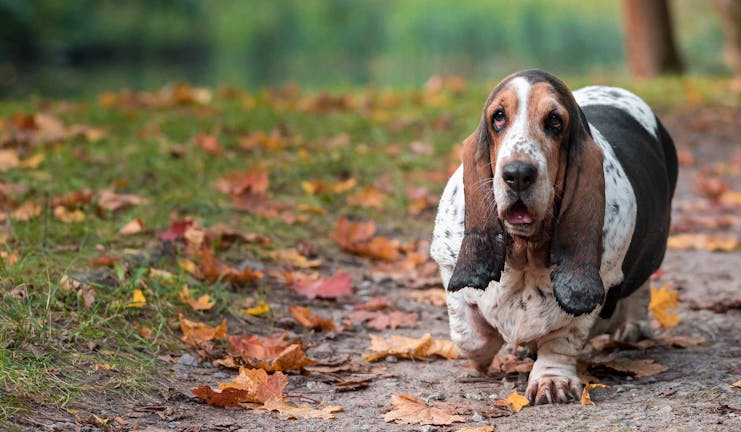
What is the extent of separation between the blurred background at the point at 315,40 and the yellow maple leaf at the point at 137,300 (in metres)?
12.8

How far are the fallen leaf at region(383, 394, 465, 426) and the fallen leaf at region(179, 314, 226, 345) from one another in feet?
3.18

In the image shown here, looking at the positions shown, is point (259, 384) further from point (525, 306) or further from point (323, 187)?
point (323, 187)

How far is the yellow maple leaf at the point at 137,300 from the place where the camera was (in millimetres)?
4203

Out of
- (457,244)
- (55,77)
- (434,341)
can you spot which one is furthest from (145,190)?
(55,77)

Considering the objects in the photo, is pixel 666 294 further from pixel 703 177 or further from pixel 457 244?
pixel 703 177

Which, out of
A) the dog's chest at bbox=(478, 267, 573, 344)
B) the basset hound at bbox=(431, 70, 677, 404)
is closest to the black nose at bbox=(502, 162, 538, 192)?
the basset hound at bbox=(431, 70, 677, 404)

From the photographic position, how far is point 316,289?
500 centimetres

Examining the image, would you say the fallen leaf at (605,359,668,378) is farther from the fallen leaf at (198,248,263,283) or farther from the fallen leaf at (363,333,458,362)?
the fallen leaf at (198,248,263,283)

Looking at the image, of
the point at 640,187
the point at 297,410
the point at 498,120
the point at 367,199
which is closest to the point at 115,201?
the point at 367,199

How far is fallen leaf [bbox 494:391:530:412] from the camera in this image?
3639mm

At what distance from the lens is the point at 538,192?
3305 millimetres

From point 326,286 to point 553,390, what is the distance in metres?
1.64

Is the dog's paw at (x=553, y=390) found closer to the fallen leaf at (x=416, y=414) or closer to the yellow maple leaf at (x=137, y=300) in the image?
the fallen leaf at (x=416, y=414)

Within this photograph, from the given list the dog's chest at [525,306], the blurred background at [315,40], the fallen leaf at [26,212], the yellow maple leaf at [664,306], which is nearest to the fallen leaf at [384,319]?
the dog's chest at [525,306]
